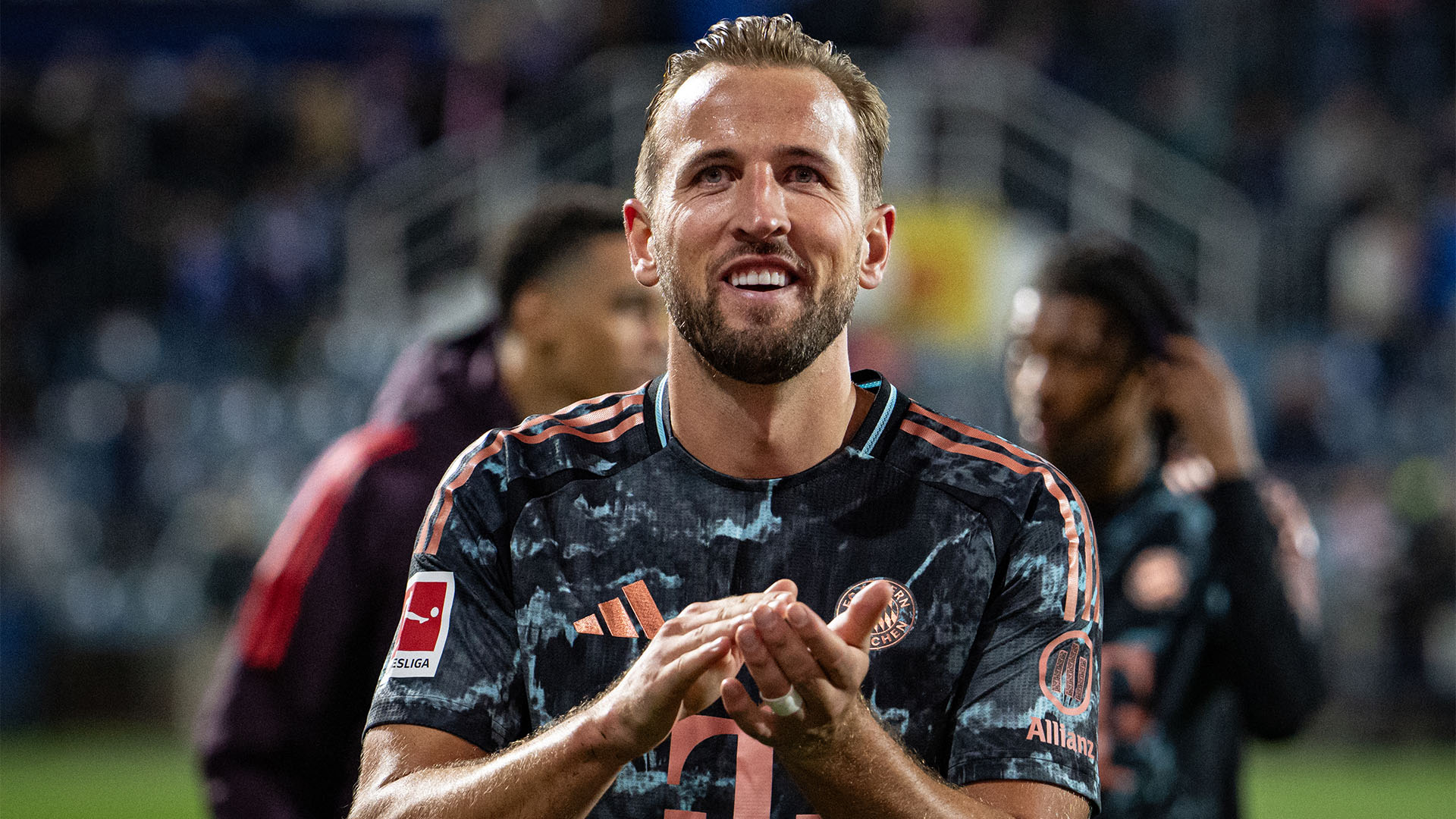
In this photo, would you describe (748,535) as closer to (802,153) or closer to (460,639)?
(460,639)

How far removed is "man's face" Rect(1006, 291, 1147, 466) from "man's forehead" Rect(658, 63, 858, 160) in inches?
64.8

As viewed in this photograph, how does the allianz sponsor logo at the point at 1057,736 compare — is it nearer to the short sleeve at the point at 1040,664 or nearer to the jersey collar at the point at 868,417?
the short sleeve at the point at 1040,664

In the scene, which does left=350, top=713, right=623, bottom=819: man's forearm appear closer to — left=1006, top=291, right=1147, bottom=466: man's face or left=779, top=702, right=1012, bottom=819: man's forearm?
left=779, top=702, right=1012, bottom=819: man's forearm

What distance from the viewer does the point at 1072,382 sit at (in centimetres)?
402

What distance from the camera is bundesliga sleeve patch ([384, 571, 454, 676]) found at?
2.33 meters

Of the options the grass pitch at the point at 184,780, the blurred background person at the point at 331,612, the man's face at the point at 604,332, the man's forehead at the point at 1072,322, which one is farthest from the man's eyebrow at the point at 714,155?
the grass pitch at the point at 184,780

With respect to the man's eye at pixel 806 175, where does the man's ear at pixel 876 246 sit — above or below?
below

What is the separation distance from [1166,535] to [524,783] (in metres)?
2.21

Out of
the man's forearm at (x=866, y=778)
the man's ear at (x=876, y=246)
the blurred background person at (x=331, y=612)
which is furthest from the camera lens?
the blurred background person at (x=331, y=612)

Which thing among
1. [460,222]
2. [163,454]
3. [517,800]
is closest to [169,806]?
[163,454]

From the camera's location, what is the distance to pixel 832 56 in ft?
8.53

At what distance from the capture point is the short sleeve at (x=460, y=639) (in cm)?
231

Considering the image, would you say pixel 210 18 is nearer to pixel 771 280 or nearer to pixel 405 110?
pixel 405 110

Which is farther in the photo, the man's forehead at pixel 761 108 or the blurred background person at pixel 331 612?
the blurred background person at pixel 331 612
